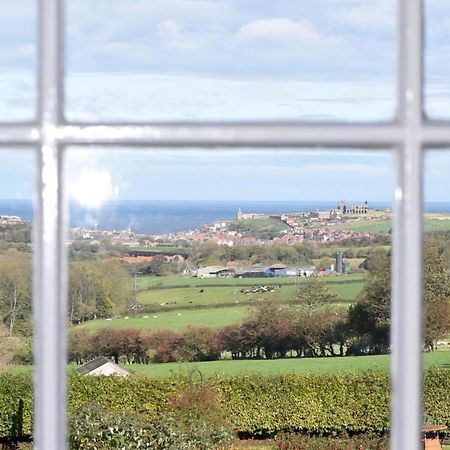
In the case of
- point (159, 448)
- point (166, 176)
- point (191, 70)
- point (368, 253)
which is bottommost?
point (159, 448)

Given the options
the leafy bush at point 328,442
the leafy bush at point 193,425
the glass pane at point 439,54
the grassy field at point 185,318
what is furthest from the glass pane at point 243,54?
the leafy bush at point 328,442

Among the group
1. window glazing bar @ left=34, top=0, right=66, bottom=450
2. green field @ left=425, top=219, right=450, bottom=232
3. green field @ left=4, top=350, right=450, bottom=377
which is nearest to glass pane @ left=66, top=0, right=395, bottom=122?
green field @ left=425, top=219, right=450, bottom=232

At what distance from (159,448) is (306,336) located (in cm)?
135

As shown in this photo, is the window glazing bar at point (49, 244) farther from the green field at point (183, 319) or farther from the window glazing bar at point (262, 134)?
the green field at point (183, 319)

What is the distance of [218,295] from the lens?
6.02 meters

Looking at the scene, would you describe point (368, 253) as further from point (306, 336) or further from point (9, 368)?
point (9, 368)

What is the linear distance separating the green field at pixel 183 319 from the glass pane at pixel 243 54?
1464 millimetres

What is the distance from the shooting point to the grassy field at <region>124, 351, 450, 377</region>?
579 cm

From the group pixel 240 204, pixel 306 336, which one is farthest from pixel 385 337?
pixel 240 204

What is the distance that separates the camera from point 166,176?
6.55 m

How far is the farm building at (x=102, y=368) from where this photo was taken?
5.60 meters

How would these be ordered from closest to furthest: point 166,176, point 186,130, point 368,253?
point 186,130 → point 368,253 → point 166,176

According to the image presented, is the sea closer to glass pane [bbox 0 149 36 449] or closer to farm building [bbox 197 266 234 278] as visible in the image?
glass pane [bbox 0 149 36 449]

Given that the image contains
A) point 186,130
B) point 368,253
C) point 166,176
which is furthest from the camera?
point 166,176
